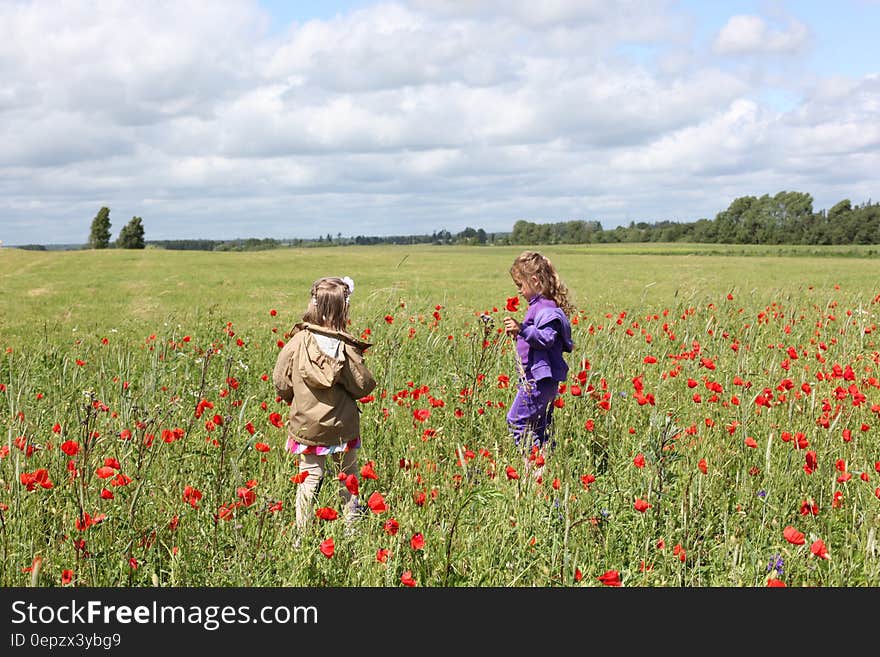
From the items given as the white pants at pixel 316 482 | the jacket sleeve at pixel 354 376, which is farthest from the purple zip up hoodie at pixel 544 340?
the white pants at pixel 316 482

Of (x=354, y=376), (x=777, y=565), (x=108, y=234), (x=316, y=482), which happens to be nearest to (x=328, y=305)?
A: (x=354, y=376)

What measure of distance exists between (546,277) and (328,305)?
61.6 inches

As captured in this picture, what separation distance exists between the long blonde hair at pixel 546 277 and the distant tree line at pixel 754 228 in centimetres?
9132

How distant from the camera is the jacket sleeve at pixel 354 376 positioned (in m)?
3.60

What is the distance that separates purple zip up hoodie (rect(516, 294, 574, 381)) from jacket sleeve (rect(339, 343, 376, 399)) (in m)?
1.08

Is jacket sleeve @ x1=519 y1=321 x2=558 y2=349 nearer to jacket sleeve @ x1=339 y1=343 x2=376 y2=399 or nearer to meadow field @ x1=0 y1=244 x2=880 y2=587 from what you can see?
meadow field @ x1=0 y1=244 x2=880 y2=587

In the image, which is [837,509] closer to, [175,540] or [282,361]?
[282,361]

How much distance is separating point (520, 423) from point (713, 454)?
1.17 metres

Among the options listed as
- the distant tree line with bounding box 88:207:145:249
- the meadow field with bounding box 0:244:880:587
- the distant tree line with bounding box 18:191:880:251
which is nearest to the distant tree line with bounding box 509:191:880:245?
the distant tree line with bounding box 18:191:880:251

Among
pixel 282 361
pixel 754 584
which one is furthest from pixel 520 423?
pixel 754 584

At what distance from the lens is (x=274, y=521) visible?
2963 mm

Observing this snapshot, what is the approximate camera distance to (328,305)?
3662 millimetres

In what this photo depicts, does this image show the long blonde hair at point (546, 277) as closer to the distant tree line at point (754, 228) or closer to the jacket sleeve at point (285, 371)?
the jacket sleeve at point (285, 371)

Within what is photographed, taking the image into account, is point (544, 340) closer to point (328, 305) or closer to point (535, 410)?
point (535, 410)
